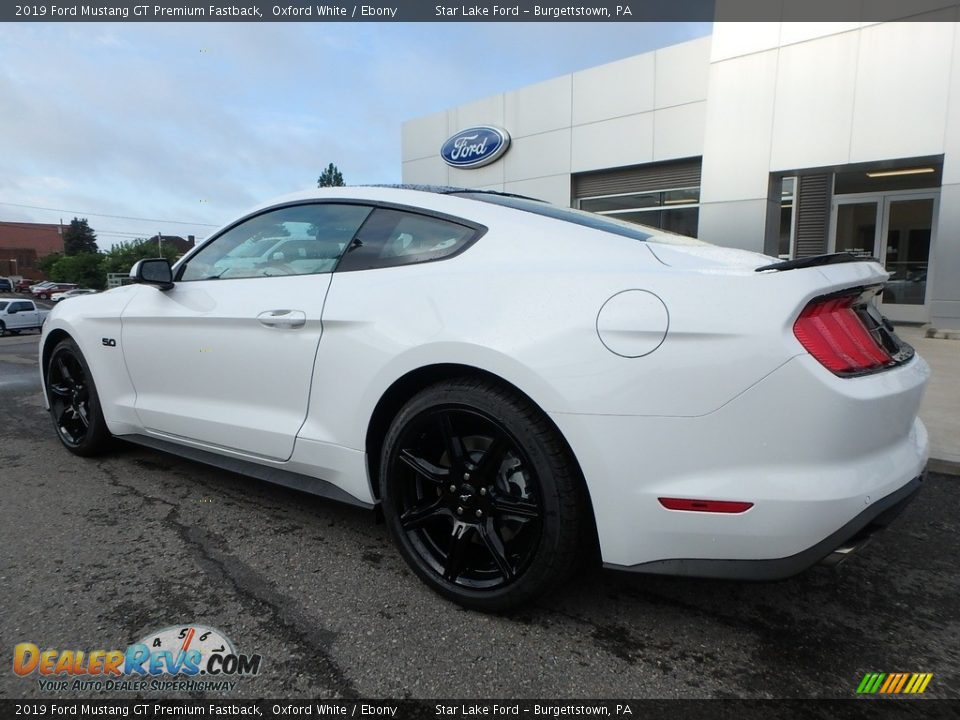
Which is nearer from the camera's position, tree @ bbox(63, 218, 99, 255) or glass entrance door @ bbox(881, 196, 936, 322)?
glass entrance door @ bbox(881, 196, 936, 322)

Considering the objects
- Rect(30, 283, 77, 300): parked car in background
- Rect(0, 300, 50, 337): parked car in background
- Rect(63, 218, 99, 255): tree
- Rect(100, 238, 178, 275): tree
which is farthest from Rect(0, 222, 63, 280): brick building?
Rect(0, 300, 50, 337): parked car in background

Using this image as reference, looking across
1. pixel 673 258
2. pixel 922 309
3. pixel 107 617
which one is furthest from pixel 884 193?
pixel 107 617

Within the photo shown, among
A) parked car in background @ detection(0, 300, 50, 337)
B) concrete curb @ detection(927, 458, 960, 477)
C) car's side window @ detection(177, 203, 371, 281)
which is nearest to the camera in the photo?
car's side window @ detection(177, 203, 371, 281)

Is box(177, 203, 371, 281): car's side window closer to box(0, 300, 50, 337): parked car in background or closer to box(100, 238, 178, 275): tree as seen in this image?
box(0, 300, 50, 337): parked car in background

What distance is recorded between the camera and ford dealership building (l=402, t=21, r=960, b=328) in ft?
29.9

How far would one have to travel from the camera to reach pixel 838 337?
5.71 ft

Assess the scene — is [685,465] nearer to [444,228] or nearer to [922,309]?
[444,228]

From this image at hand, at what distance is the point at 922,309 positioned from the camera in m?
11.8

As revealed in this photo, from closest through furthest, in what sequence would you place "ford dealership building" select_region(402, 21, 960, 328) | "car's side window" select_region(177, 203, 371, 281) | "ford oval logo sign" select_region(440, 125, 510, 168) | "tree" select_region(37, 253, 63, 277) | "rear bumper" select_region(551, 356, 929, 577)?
"rear bumper" select_region(551, 356, 929, 577) < "car's side window" select_region(177, 203, 371, 281) < "ford dealership building" select_region(402, 21, 960, 328) < "ford oval logo sign" select_region(440, 125, 510, 168) < "tree" select_region(37, 253, 63, 277)

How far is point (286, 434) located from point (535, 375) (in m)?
1.18

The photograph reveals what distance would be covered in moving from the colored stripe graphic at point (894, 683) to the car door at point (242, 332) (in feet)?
6.70

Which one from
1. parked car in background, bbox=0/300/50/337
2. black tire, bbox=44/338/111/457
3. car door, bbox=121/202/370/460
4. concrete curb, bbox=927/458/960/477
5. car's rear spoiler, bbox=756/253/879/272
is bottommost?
parked car in background, bbox=0/300/50/337

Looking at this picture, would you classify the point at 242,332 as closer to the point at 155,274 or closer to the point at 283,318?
the point at 283,318

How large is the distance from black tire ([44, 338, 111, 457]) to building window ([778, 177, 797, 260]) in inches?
471
